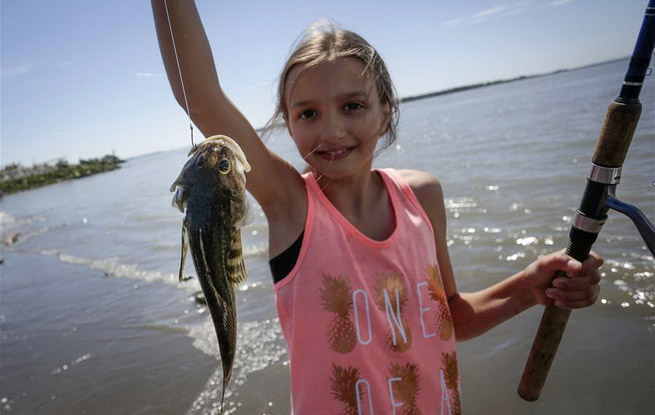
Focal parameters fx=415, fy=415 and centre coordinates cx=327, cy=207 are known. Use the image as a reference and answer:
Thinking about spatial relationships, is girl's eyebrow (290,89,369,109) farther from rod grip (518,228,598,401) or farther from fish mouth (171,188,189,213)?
rod grip (518,228,598,401)

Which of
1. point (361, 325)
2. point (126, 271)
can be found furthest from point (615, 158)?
point (126, 271)

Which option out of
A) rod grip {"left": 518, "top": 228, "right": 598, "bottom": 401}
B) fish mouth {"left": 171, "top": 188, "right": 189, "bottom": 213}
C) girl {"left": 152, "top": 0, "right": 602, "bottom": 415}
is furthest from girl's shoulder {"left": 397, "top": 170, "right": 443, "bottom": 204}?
fish mouth {"left": 171, "top": 188, "right": 189, "bottom": 213}

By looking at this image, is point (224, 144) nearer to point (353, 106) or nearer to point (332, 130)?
point (332, 130)

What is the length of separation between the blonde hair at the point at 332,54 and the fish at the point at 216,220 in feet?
3.54

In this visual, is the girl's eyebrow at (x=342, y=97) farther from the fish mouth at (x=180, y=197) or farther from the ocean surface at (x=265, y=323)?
the fish mouth at (x=180, y=197)

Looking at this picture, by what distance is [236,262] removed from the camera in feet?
4.45

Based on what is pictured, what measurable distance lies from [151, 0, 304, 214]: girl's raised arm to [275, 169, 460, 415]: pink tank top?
0.26m

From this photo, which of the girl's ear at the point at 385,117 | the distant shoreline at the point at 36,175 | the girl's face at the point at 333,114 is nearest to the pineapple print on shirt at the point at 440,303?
the girl's face at the point at 333,114

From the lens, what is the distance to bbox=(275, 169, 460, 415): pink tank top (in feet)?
6.61

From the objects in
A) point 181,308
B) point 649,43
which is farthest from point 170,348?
point 649,43

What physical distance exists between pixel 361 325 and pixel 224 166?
1.18 meters

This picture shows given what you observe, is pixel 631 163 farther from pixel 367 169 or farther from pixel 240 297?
pixel 367 169

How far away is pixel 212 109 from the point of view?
188 cm

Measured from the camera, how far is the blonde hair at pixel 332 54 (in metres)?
2.23
